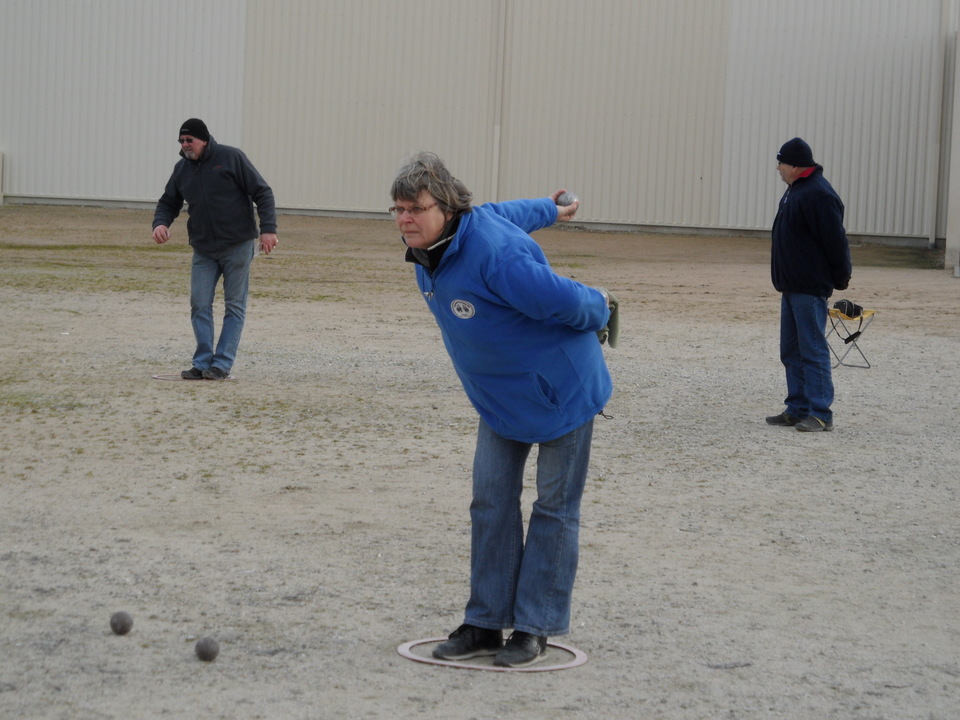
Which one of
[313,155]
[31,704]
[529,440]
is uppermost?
[313,155]

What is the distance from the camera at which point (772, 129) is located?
29906 mm

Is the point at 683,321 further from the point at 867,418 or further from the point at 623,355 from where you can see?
the point at 867,418

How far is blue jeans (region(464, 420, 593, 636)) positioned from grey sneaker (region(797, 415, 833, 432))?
4.51m

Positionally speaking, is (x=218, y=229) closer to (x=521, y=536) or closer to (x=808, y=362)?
(x=808, y=362)

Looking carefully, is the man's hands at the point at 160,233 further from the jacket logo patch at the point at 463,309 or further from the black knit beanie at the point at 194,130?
the jacket logo patch at the point at 463,309

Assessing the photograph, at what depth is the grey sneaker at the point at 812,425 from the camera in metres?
8.73

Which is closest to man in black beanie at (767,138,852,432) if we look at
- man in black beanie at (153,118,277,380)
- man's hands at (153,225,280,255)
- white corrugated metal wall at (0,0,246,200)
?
man's hands at (153,225,280,255)

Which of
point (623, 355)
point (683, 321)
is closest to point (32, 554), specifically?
point (623, 355)

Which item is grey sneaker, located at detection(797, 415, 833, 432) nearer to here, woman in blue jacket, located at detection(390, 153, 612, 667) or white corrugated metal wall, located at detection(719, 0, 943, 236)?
woman in blue jacket, located at detection(390, 153, 612, 667)

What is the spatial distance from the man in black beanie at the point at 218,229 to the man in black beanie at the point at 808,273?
3.67m

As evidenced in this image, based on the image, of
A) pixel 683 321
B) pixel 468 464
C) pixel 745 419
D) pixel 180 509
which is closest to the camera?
pixel 180 509

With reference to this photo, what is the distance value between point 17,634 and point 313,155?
88.3ft

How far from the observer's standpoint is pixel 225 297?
406 inches

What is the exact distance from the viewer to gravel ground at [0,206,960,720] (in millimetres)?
4242
